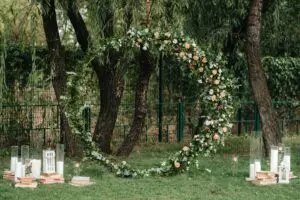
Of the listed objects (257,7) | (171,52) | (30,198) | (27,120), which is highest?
(257,7)

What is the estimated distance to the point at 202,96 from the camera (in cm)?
1038

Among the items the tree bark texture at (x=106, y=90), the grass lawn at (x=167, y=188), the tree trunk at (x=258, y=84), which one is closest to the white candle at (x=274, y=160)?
the grass lawn at (x=167, y=188)

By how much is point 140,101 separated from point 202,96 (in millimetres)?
2181

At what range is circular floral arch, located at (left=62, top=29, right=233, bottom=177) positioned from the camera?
1009 centimetres

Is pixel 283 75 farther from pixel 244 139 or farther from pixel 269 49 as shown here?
pixel 244 139

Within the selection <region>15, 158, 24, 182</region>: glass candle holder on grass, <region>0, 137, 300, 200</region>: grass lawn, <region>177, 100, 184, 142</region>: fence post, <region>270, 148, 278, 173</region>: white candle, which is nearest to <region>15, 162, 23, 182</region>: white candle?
<region>15, 158, 24, 182</region>: glass candle holder on grass

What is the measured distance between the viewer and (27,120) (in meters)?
13.6

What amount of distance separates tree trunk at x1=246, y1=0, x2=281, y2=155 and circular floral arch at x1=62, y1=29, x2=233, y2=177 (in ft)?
4.98

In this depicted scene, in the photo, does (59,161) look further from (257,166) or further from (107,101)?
(107,101)

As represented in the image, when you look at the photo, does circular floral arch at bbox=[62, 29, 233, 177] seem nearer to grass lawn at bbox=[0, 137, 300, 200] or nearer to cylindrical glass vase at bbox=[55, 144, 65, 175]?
grass lawn at bbox=[0, 137, 300, 200]

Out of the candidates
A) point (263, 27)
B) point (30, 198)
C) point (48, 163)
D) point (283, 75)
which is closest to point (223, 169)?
point (48, 163)

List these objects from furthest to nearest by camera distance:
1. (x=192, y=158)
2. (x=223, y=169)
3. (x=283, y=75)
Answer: (x=283, y=75), (x=223, y=169), (x=192, y=158)

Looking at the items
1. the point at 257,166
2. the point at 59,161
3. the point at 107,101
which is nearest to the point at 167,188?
the point at 257,166

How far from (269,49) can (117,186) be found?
34.9 ft
